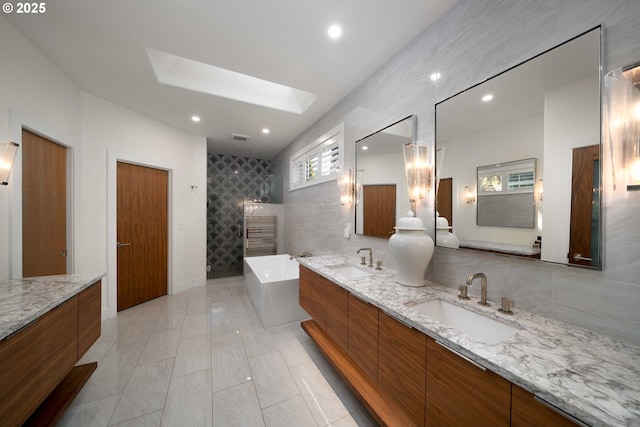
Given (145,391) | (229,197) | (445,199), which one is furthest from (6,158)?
(229,197)

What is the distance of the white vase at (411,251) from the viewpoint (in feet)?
4.98

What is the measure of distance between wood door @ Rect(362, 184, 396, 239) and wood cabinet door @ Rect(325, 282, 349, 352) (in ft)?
2.57

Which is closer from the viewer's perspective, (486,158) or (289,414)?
(486,158)

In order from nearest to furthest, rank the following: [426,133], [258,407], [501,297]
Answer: [501,297] < [258,407] < [426,133]

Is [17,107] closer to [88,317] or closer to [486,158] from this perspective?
[88,317]

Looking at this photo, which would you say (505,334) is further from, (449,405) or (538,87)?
(538,87)

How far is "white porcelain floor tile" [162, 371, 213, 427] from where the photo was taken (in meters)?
1.49

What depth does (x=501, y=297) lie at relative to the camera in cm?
128

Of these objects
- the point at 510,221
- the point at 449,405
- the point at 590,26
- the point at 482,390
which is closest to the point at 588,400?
the point at 482,390

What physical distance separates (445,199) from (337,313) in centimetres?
120

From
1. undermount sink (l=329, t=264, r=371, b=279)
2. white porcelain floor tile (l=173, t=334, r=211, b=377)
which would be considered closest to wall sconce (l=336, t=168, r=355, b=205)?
undermount sink (l=329, t=264, r=371, b=279)

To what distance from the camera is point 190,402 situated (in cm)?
164

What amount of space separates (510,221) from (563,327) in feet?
1.81

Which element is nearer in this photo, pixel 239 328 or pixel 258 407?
pixel 258 407
